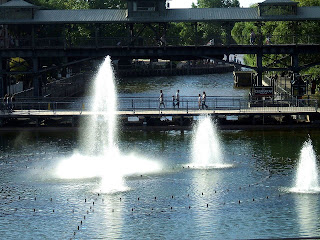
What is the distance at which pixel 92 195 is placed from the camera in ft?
160

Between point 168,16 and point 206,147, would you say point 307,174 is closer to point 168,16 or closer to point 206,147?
point 206,147

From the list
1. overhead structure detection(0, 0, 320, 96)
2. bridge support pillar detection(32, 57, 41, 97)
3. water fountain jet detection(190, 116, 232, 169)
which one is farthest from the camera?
bridge support pillar detection(32, 57, 41, 97)

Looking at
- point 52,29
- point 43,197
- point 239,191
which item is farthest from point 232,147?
point 52,29

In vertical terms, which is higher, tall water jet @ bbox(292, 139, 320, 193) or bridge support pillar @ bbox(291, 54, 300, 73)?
bridge support pillar @ bbox(291, 54, 300, 73)

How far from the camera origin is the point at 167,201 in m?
47.1

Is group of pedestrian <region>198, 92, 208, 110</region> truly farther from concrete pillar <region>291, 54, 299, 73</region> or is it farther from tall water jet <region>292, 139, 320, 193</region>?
tall water jet <region>292, 139, 320, 193</region>

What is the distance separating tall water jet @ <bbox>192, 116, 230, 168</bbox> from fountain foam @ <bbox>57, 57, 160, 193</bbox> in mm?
3841

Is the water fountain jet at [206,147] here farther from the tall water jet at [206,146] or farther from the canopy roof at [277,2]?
the canopy roof at [277,2]

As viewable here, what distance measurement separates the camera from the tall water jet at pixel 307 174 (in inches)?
1938

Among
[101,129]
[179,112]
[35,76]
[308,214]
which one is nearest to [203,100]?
[179,112]

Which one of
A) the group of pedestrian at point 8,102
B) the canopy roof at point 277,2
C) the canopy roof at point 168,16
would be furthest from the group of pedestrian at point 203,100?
the group of pedestrian at point 8,102

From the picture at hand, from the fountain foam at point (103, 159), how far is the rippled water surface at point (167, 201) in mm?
963

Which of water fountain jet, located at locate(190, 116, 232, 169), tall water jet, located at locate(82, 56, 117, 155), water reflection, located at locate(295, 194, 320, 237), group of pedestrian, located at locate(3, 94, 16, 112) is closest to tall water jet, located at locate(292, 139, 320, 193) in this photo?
water reflection, located at locate(295, 194, 320, 237)

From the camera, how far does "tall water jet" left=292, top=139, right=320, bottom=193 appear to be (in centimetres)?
4922
